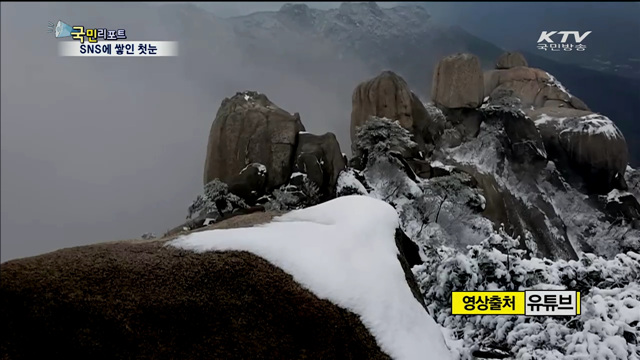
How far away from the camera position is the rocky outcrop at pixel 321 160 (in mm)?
7582

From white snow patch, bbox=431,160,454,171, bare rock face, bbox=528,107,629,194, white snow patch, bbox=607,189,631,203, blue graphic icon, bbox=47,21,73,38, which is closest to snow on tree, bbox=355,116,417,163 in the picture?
white snow patch, bbox=431,160,454,171

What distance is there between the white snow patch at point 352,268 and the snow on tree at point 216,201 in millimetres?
4541

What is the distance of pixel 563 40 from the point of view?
570cm

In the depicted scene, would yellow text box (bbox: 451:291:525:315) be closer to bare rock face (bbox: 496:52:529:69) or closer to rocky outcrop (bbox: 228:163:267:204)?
rocky outcrop (bbox: 228:163:267:204)

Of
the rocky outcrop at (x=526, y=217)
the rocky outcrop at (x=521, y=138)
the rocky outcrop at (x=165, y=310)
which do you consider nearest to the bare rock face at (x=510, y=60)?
the rocky outcrop at (x=521, y=138)

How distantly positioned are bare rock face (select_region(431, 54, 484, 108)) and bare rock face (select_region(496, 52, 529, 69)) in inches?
33.8

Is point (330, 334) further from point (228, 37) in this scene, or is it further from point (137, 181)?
point (228, 37)

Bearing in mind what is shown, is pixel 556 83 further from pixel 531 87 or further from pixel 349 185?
pixel 349 185

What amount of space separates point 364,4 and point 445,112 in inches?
160

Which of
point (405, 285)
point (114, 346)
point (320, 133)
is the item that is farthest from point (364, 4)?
point (114, 346)

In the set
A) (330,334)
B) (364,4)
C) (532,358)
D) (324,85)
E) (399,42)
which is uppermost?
(364,4)

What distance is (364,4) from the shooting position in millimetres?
7520

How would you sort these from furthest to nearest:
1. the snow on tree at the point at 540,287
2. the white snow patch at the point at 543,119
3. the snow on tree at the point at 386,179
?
the white snow patch at the point at 543,119
the snow on tree at the point at 386,179
the snow on tree at the point at 540,287

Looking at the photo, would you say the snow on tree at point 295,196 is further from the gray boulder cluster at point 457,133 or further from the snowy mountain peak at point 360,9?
the snowy mountain peak at point 360,9
